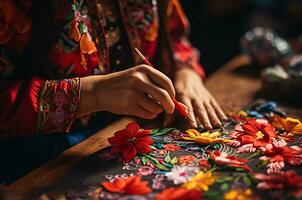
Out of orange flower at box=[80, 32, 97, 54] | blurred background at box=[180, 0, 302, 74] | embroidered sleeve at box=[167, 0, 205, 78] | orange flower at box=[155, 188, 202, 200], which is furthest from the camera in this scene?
blurred background at box=[180, 0, 302, 74]

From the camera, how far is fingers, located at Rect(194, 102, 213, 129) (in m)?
0.77

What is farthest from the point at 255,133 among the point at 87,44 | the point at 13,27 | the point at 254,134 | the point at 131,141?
the point at 13,27

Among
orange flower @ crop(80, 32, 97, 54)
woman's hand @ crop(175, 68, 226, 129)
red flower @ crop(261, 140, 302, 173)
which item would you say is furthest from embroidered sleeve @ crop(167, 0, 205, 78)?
red flower @ crop(261, 140, 302, 173)

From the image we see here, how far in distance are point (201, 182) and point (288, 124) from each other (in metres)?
0.26

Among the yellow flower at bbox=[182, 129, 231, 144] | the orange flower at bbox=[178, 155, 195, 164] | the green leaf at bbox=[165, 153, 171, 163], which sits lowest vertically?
the orange flower at bbox=[178, 155, 195, 164]

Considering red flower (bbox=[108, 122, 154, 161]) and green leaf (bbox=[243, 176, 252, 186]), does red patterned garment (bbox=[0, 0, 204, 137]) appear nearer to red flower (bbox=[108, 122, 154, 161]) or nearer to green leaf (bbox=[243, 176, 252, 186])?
red flower (bbox=[108, 122, 154, 161])

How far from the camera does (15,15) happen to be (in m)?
0.71

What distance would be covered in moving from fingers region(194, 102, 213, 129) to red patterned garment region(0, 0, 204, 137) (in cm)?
16

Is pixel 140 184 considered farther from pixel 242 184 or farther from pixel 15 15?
pixel 15 15

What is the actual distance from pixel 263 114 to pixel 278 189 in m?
0.29

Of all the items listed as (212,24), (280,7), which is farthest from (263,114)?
(212,24)

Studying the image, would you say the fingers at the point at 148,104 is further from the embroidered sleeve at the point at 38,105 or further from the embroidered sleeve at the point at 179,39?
the embroidered sleeve at the point at 179,39

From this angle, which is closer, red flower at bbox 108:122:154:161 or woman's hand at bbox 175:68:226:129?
red flower at bbox 108:122:154:161

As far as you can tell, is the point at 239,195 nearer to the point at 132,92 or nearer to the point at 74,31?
the point at 132,92
